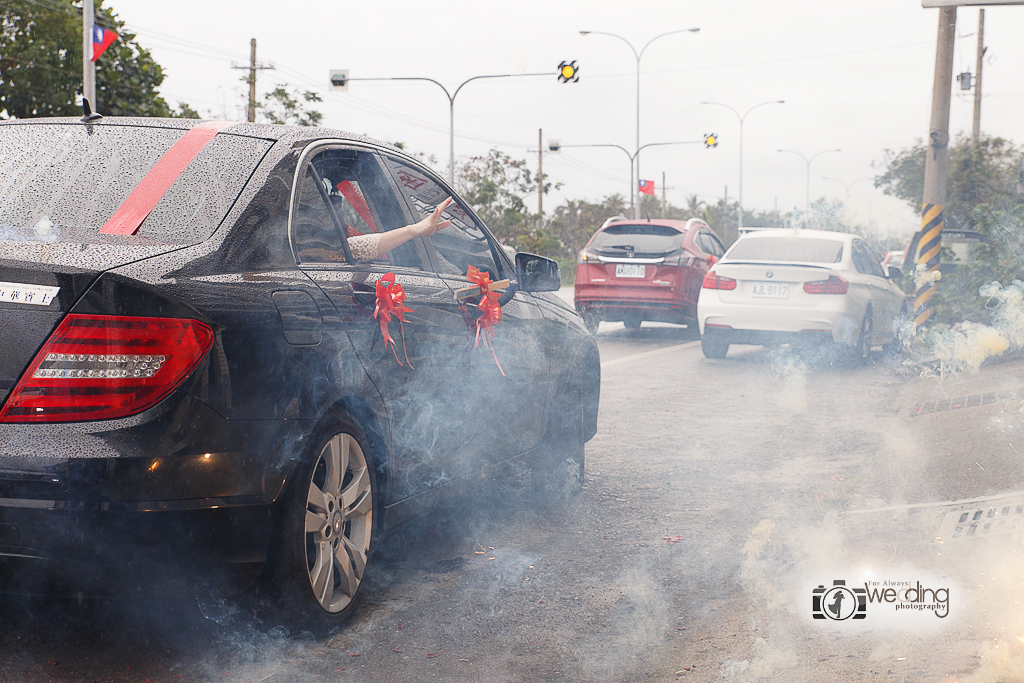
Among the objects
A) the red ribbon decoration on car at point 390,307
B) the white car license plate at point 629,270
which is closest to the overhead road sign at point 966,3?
the white car license plate at point 629,270

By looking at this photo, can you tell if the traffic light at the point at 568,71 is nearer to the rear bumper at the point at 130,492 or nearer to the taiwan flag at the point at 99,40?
→ the taiwan flag at the point at 99,40

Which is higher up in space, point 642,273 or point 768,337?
point 642,273

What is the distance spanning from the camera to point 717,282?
38.1 ft

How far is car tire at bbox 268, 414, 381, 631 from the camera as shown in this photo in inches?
115

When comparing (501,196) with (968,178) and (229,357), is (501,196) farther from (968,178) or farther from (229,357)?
(229,357)

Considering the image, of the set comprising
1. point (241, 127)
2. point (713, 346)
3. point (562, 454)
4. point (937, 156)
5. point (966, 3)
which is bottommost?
point (713, 346)

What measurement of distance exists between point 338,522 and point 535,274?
1814 millimetres

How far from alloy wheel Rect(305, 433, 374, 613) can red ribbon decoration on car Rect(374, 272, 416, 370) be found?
376mm

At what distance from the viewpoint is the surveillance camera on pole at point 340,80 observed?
31562mm

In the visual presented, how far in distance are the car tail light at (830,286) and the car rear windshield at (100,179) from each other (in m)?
8.64

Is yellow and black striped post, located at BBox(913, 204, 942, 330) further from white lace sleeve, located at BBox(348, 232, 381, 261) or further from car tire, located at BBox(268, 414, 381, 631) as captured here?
car tire, located at BBox(268, 414, 381, 631)

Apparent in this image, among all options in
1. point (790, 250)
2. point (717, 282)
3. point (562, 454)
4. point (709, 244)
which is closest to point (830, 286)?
point (790, 250)

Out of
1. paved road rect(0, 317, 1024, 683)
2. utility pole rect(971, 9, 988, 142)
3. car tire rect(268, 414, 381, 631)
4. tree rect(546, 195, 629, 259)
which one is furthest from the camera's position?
tree rect(546, 195, 629, 259)

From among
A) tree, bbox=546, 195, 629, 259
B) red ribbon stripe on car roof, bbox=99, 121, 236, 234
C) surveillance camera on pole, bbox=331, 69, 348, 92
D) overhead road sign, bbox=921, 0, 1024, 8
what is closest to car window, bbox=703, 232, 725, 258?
overhead road sign, bbox=921, 0, 1024, 8
